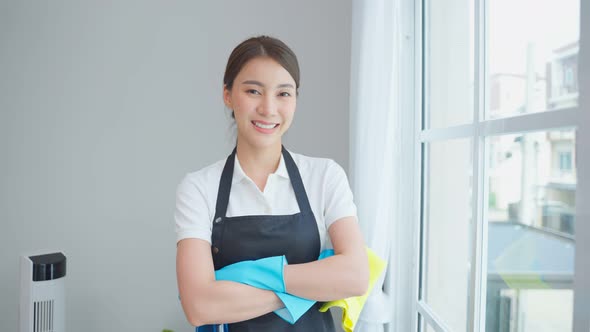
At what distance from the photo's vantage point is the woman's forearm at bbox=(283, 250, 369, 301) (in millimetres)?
1071

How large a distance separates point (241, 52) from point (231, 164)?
285 mm

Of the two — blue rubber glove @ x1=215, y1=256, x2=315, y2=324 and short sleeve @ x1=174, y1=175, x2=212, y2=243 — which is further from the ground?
short sleeve @ x1=174, y1=175, x2=212, y2=243

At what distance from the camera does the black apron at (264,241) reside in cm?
115

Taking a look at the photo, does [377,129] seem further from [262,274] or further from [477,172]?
[262,274]

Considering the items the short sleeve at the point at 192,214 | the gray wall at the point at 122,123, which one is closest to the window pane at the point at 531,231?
the short sleeve at the point at 192,214

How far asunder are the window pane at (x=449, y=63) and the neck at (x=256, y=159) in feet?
1.94

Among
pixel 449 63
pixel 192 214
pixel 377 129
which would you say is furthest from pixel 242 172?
pixel 449 63

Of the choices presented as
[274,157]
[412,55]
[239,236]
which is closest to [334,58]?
[412,55]

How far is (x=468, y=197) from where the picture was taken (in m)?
1.39

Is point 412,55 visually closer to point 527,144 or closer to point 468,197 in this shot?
point 468,197

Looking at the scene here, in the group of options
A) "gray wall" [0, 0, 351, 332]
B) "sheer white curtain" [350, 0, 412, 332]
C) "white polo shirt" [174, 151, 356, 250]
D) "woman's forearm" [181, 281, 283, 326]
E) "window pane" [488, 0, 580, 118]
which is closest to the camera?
"window pane" [488, 0, 580, 118]

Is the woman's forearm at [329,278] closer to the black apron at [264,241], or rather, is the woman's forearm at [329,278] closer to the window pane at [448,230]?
the black apron at [264,241]

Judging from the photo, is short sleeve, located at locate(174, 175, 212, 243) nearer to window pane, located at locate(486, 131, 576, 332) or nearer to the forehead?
the forehead

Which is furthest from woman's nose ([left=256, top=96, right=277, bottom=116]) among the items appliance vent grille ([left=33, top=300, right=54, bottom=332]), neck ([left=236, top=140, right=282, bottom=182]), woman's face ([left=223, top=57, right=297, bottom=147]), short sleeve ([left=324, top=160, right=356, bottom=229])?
appliance vent grille ([left=33, top=300, right=54, bottom=332])
